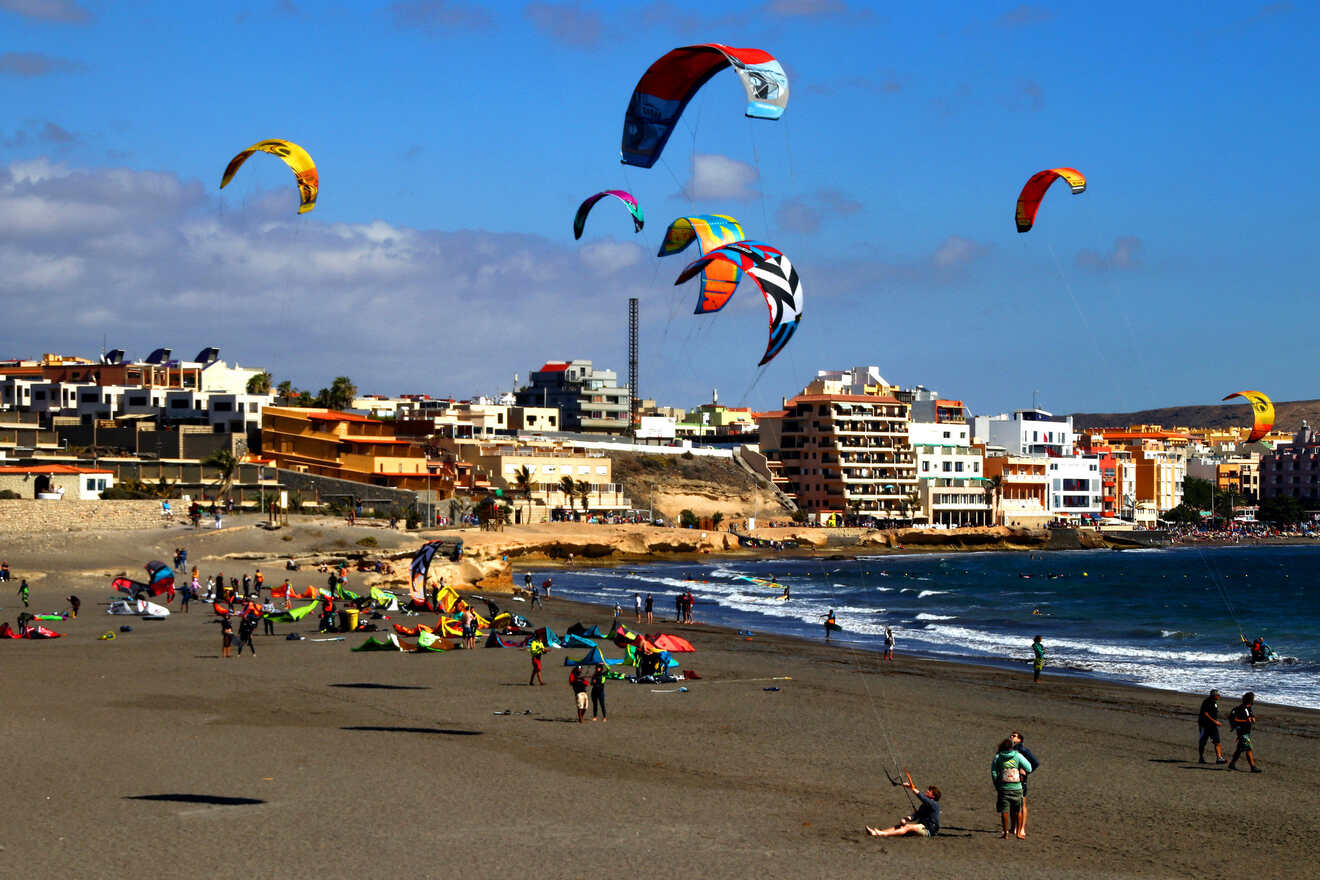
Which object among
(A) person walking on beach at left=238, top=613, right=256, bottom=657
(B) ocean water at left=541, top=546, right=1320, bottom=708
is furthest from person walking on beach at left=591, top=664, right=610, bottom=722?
(B) ocean water at left=541, top=546, right=1320, bottom=708

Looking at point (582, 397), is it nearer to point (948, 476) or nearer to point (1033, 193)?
point (948, 476)

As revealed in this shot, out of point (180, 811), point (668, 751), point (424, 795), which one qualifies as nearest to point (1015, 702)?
point (668, 751)

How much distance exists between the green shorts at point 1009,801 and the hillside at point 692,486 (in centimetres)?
7613

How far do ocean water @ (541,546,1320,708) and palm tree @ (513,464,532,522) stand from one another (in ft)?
34.7

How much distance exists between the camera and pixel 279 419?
6975cm

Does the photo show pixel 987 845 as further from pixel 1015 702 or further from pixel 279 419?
pixel 279 419

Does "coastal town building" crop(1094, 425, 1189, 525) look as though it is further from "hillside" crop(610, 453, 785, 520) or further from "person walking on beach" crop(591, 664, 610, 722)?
"person walking on beach" crop(591, 664, 610, 722)

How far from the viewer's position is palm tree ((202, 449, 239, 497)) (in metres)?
59.4

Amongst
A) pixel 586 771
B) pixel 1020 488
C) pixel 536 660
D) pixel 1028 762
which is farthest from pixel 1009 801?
pixel 1020 488

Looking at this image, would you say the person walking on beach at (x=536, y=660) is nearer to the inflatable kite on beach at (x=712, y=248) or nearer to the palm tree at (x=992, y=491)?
the inflatable kite on beach at (x=712, y=248)

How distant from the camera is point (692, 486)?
9412 cm

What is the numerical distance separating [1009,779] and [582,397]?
340ft

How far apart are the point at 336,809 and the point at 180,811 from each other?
149cm

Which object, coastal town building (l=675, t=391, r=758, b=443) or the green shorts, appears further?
coastal town building (l=675, t=391, r=758, b=443)
